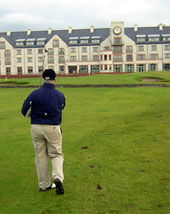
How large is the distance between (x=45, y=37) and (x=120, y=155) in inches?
3878

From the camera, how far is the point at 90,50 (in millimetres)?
101125

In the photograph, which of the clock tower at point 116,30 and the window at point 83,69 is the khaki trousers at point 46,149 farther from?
the window at point 83,69

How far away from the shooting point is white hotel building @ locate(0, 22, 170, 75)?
99.1m

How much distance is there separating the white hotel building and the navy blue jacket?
91919 mm

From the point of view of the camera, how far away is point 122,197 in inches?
253

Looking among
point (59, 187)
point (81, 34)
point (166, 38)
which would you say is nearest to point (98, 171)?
point (59, 187)

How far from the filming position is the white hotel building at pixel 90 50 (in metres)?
99.1

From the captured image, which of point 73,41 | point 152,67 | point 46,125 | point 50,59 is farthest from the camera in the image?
point 50,59

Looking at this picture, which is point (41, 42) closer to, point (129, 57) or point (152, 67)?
point (129, 57)

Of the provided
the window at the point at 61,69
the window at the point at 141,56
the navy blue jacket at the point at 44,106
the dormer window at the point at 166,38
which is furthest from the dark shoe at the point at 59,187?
the dormer window at the point at 166,38

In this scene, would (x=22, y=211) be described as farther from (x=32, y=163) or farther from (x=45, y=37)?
(x=45, y=37)

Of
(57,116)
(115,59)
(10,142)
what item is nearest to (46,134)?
(57,116)

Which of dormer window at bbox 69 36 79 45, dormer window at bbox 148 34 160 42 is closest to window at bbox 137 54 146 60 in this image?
dormer window at bbox 148 34 160 42

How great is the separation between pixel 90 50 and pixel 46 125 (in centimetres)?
9584
